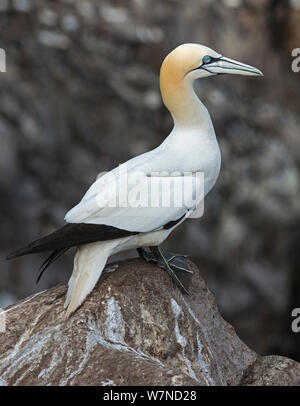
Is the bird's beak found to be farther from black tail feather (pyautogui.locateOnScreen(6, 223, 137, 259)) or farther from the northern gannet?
black tail feather (pyautogui.locateOnScreen(6, 223, 137, 259))

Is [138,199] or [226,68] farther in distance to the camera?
[226,68]

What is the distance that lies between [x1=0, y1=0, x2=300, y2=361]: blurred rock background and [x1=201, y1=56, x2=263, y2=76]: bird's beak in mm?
7637

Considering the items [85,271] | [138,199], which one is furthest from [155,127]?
[85,271]

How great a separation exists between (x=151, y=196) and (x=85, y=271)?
2.37ft

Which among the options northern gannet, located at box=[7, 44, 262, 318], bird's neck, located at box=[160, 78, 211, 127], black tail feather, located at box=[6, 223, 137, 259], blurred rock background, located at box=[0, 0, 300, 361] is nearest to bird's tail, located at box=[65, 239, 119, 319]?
northern gannet, located at box=[7, 44, 262, 318]

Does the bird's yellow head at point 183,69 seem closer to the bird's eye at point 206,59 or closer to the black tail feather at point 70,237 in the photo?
the bird's eye at point 206,59

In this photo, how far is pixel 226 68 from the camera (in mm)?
6367

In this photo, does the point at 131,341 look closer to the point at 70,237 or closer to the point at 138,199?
the point at 70,237

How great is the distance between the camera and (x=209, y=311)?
640cm

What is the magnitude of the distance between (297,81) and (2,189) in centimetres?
577

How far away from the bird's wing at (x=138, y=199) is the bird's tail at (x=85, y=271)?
7.4 inches

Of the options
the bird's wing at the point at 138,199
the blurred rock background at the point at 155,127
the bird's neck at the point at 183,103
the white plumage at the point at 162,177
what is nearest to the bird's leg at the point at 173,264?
the white plumage at the point at 162,177
